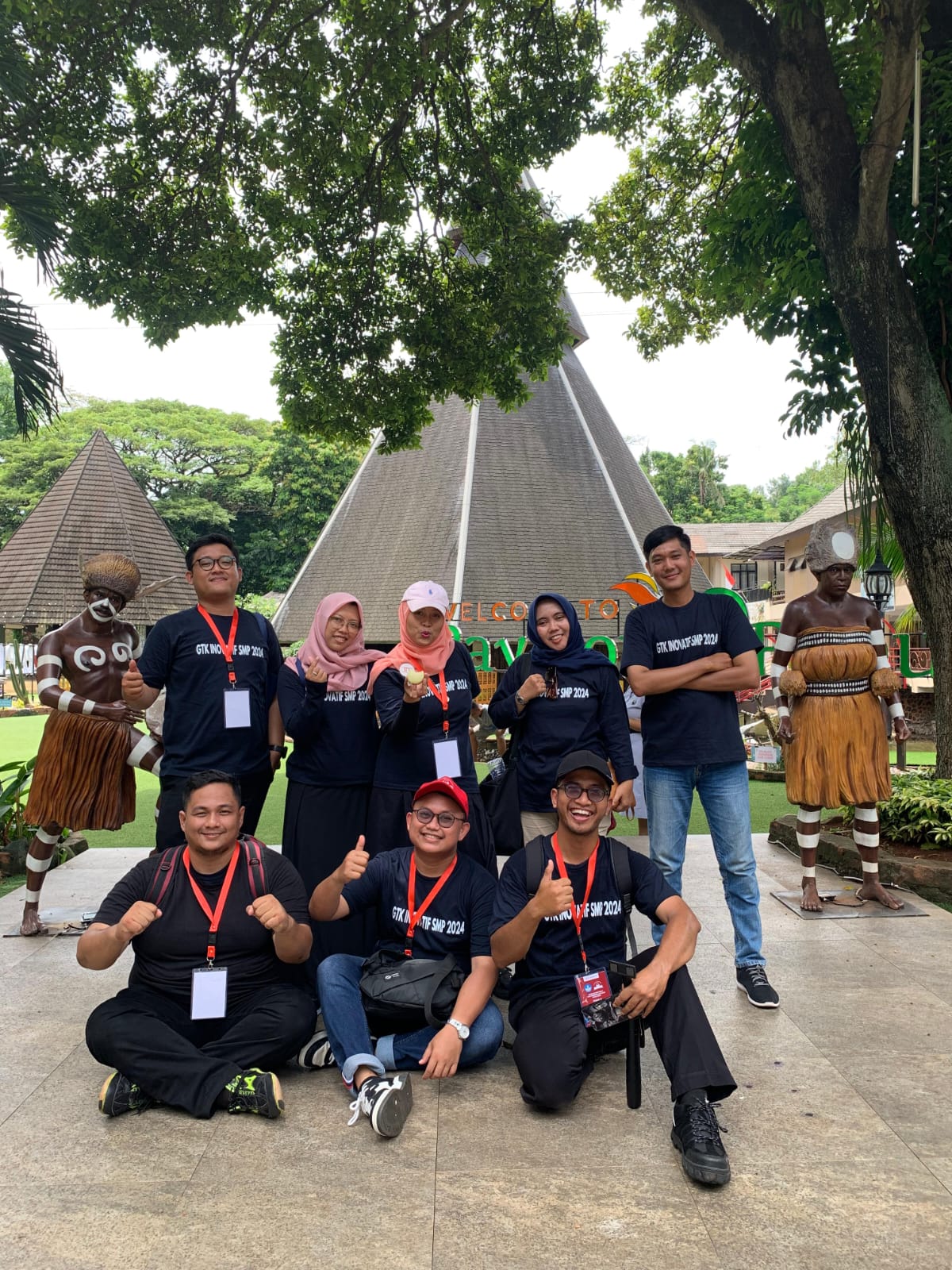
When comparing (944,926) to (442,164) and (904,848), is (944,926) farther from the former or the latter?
(442,164)

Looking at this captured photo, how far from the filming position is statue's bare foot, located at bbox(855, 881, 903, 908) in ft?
17.5

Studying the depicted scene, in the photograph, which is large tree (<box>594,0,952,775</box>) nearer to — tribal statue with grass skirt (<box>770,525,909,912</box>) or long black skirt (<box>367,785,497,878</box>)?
tribal statue with grass skirt (<box>770,525,909,912</box>)

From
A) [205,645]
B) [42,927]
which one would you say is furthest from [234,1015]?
[42,927]

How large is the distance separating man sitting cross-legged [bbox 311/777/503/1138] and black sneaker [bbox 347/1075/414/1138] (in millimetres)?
56

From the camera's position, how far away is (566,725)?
13.0 ft

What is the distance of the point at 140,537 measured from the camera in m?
24.0

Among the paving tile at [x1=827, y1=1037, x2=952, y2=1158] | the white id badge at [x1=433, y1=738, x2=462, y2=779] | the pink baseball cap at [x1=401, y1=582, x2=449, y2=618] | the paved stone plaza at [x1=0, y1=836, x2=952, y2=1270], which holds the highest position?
the pink baseball cap at [x1=401, y1=582, x2=449, y2=618]

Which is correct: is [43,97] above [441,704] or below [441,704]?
above

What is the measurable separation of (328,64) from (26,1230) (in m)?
8.15

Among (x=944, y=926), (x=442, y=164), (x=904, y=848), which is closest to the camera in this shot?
(x=944, y=926)

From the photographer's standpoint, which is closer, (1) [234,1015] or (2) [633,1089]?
(2) [633,1089]

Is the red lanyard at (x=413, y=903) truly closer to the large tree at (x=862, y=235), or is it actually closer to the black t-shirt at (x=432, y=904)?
the black t-shirt at (x=432, y=904)

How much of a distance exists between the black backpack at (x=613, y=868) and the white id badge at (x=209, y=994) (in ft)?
3.31

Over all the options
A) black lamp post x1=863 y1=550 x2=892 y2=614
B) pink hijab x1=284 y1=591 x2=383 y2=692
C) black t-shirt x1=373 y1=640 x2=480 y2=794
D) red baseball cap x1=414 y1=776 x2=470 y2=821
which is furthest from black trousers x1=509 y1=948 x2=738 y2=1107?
black lamp post x1=863 y1=550 x2=892 y2=614
